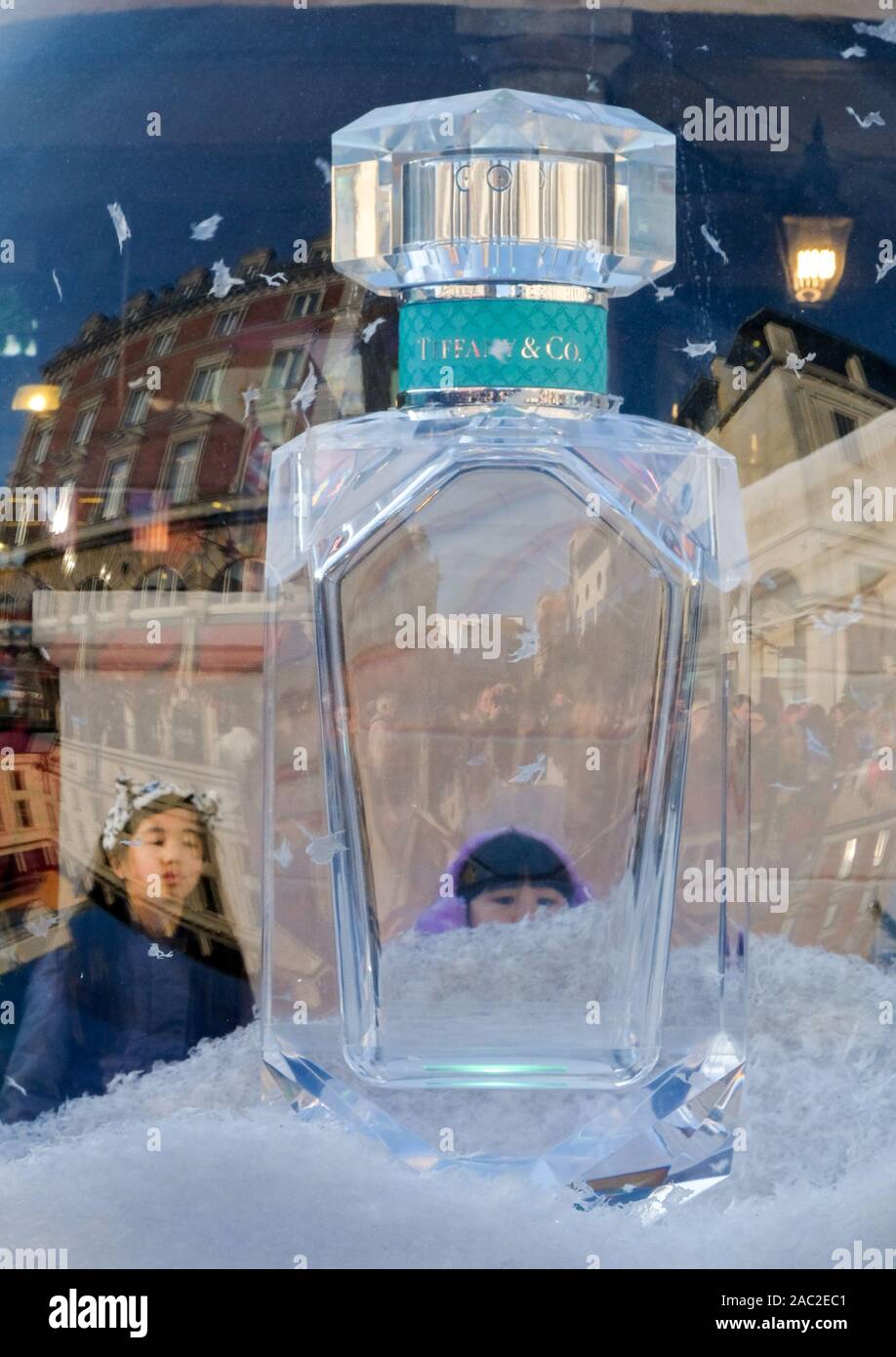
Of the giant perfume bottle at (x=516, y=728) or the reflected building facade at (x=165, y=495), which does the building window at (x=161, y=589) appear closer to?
the reflected building facade at (x=165, y=495)

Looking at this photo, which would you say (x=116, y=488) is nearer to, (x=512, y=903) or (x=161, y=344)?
(x=161, y=344)

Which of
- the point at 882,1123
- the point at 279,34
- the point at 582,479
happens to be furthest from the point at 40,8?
the point at 882,1123

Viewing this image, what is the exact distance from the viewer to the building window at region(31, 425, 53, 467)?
0.73m

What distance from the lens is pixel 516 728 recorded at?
66 cm

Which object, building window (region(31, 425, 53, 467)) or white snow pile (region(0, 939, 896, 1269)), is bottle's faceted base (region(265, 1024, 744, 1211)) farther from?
building window (region(31, 425, 53, 467))

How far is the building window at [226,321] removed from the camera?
29.0 inches

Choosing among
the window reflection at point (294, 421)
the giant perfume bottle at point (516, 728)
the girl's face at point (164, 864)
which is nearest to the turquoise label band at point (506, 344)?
the giant perfume bottle at point (516, 728)

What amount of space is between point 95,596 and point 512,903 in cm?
24

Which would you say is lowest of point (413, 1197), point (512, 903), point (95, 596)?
point (413, 1197)

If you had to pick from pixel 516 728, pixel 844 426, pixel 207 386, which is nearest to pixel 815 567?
pixel 844 426

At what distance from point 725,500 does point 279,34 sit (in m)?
0.29

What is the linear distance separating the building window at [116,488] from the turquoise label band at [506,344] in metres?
0.19

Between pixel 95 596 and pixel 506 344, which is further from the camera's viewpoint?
pixel 95 596
